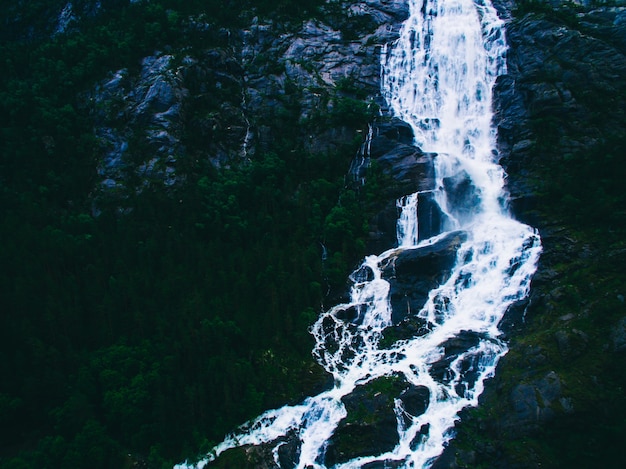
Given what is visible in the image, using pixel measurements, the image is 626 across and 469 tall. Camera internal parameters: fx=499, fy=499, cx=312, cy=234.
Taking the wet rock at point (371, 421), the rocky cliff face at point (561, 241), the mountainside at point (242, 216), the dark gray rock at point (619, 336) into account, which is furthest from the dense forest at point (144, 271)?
the dark gray rock at point (619, 336)

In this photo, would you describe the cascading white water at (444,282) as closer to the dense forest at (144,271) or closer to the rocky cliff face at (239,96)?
the dense forest at (144,271)

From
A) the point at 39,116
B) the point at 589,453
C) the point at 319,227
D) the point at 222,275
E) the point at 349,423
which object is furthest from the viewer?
the point at 39,116

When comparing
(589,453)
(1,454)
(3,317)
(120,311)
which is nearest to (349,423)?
(589,453)

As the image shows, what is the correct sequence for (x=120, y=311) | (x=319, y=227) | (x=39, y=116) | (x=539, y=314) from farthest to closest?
1. (x=39, y=116)
2. (x=319, y=227)
3. (x=120, y=311)
4. (x=539, y=314)

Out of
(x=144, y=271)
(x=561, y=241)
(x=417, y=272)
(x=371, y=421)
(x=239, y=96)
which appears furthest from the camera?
(x=239, y=96)

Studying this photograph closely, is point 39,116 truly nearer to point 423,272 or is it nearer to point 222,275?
point 222,275

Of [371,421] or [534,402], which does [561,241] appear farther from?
[371,421]

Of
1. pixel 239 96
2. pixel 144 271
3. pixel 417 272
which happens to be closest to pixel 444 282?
pixel 417 272
